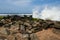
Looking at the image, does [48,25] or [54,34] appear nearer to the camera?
[54,34]

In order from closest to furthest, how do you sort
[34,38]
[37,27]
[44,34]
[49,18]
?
[34,38], [44,34], [37,27], [49,18]

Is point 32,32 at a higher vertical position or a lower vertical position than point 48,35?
lower

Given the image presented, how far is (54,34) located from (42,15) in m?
10.0

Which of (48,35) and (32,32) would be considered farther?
(32,32)

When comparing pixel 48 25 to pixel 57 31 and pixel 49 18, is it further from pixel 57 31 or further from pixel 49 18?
Result: pixel 49 18

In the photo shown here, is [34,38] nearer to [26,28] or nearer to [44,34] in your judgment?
[44,34]

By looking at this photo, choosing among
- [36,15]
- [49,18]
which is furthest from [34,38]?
[36,15]

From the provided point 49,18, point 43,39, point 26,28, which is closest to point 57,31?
point 43,39

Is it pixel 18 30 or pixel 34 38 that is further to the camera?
pixel 18 30

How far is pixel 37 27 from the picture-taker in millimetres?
27672

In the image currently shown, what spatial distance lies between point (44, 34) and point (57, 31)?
194 centimetres

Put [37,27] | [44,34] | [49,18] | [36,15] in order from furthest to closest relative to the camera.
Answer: [36,15]
[49,18]
[37,27]
[44,34]

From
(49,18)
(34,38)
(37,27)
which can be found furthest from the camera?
(49,18)

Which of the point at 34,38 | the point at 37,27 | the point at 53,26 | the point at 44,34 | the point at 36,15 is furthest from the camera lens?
the point at 36,15
